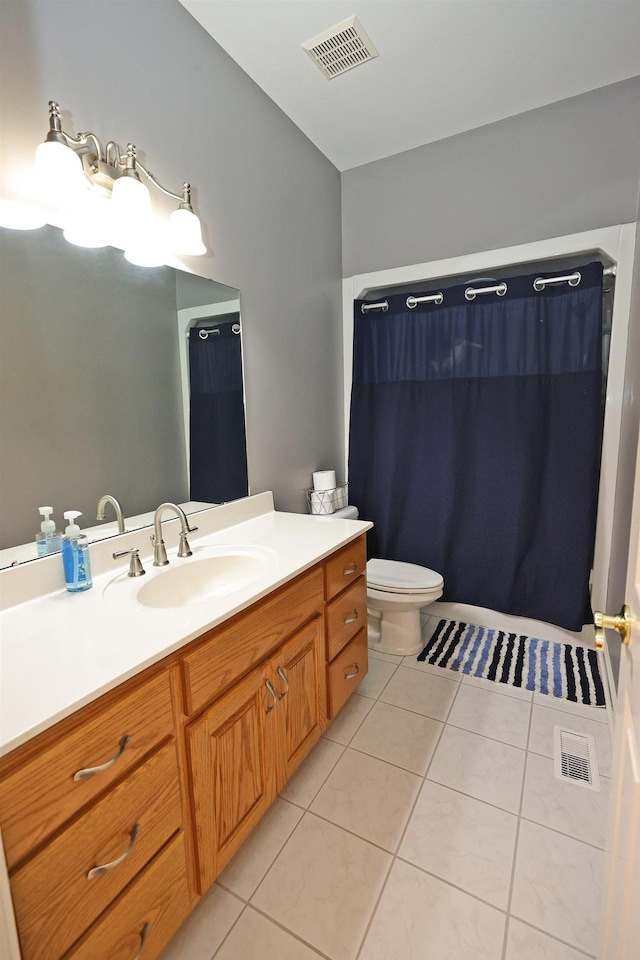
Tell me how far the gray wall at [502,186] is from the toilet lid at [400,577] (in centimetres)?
172

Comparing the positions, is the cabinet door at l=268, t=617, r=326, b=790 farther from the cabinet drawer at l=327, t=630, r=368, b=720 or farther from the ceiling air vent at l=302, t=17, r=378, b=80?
the ceiling air vent at l=302, t=17, r=378, b=80

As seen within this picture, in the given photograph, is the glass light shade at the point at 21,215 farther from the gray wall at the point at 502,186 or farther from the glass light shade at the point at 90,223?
the gray wall at the point at 502,186

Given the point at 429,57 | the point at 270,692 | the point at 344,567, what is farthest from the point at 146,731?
the point at 429,57

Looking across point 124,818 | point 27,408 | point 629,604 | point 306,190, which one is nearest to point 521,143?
point 306,190

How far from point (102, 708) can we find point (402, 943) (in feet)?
3.16

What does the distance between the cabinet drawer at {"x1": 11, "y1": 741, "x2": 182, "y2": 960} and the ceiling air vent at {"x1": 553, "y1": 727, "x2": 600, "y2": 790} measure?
1335mm

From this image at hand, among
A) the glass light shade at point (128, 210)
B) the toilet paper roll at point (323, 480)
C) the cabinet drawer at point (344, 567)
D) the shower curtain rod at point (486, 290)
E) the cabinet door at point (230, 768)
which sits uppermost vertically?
the shower curtain rod at point (486, 290)

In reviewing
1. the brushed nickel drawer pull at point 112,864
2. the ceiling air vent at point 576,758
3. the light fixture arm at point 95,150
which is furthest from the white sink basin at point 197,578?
the ceiling air vent at point 576,758

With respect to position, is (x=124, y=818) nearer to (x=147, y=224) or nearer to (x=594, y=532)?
(x=147, y=224)

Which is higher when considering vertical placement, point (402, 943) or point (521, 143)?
point (521, 143)

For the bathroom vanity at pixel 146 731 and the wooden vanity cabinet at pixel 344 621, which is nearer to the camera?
the bathroom vanity at pixel 146 731

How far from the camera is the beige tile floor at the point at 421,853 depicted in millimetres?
1046

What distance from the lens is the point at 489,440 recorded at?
2309mm

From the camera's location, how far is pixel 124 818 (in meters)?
0.82
